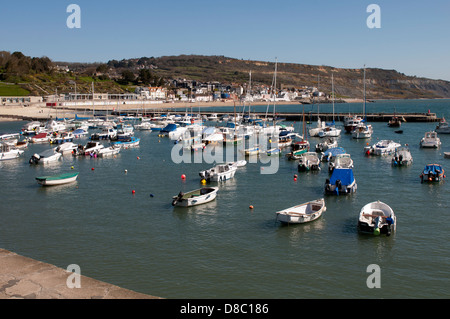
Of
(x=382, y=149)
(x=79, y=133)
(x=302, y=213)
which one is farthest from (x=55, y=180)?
(x=79, y=133)

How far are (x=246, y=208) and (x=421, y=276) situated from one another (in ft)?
41.8

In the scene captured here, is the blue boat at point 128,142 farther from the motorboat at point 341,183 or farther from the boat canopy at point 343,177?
the boat canopy at point 343,177

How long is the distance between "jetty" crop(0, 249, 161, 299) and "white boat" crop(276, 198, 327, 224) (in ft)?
39.8

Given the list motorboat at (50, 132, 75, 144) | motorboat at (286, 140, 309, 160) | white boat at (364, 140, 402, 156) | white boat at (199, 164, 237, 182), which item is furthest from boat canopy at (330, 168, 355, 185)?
motorboat at (50, 132, 75, 144)

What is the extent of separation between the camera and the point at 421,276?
18641 millimetres

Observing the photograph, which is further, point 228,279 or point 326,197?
point 326,197

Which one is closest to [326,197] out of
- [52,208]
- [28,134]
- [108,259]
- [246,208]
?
[246,208]

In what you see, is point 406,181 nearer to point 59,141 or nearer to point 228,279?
point 228,279

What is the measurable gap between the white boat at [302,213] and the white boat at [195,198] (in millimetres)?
6454

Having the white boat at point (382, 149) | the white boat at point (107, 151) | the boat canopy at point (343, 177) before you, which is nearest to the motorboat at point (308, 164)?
the boat canopy at point (343, 177)

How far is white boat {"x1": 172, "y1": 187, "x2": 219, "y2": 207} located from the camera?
28.9 m

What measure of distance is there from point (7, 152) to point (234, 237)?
38490 millimetres

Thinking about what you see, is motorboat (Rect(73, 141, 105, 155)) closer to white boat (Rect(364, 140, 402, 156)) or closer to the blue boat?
the blue boat
